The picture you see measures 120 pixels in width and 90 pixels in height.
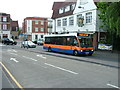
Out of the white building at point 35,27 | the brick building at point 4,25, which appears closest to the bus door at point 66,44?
the white building at point 35,27

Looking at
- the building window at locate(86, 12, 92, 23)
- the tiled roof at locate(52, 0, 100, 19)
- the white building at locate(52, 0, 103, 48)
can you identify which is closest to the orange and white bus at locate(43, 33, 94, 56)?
the white building at locate(52, 0, 103, 48)

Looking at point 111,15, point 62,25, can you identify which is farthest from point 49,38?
point 62,25

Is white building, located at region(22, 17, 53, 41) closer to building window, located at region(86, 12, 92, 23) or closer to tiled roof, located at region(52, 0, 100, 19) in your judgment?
tiled roof, located at region(52, 0, 100, 19)

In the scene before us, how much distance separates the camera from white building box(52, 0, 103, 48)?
27.8m

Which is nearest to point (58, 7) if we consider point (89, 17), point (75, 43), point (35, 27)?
point (89, 17)

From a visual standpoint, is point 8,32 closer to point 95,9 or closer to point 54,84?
point 95,9

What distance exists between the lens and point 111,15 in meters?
15.7

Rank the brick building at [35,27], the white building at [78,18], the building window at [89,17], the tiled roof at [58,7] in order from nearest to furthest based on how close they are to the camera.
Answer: the white building at [78,18] < the building window at [89,17] < the tiled roof at [58,7] < the brick building at [35,27]

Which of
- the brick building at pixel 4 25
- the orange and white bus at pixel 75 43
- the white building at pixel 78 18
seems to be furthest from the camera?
the brick building at pixel 4 25

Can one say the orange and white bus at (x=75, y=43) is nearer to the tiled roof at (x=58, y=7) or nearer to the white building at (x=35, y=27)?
the tiled roof at (x=58, y=7)

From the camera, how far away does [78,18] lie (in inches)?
1233

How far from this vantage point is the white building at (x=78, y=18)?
27.8 metres

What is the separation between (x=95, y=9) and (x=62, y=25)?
11688 mm

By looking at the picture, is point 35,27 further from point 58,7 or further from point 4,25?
point 58,7
